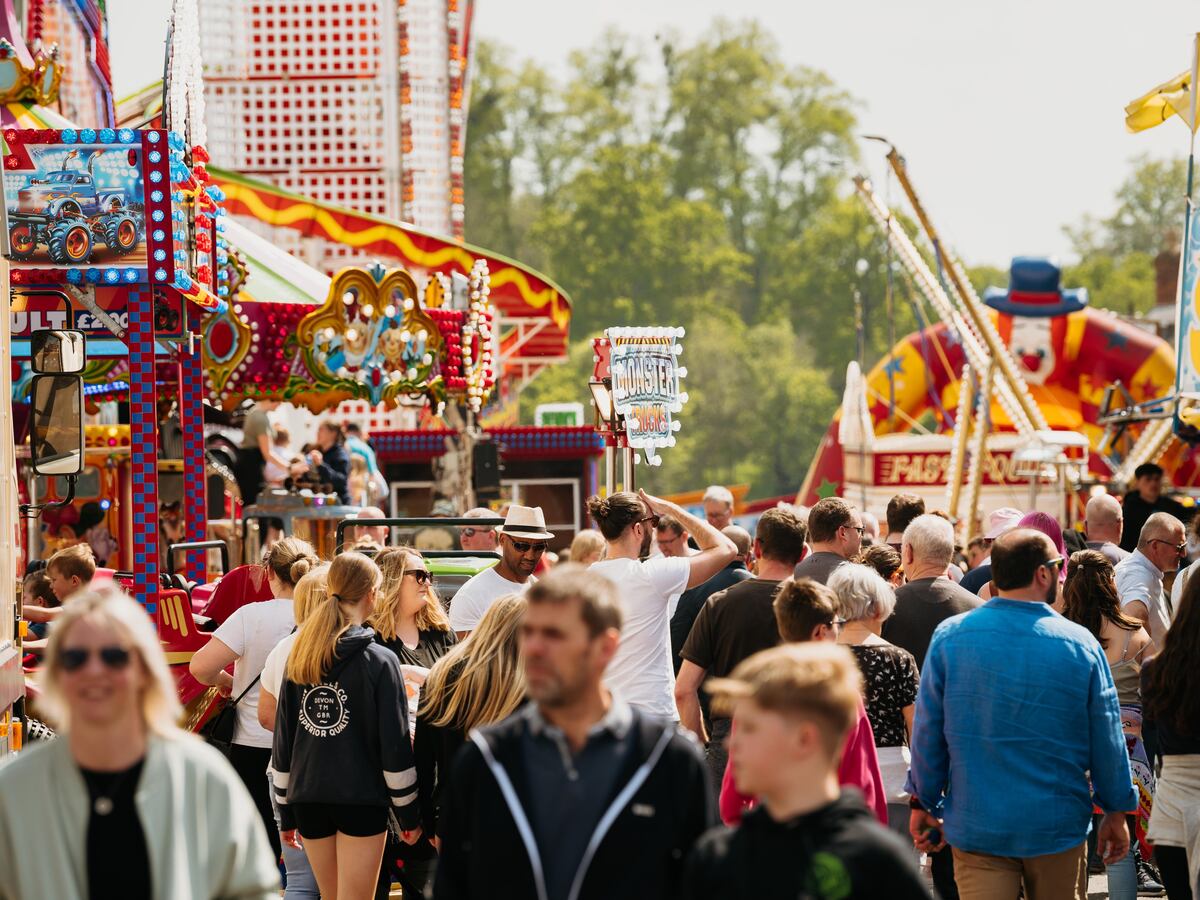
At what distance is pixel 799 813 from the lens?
12.1ft

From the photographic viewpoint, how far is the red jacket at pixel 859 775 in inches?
218

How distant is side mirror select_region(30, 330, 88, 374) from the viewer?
789cm

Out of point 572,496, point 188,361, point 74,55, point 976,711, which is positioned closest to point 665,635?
point 976,711

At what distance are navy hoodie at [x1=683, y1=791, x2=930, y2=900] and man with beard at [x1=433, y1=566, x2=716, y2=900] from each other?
273mm

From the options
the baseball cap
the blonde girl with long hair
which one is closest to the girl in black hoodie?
the blonde girl with long hair

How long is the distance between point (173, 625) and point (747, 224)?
61.4 meters

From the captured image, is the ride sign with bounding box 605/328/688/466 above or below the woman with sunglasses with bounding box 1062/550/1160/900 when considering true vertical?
above

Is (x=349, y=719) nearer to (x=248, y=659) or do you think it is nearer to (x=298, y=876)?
(x=298, y=876)

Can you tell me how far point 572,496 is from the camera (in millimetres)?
25984

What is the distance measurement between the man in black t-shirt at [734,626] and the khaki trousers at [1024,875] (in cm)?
109

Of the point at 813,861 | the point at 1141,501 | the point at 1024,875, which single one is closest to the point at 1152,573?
A: the point at 1024,875

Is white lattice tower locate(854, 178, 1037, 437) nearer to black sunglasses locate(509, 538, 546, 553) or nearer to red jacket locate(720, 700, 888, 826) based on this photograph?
black sunglasses locate(509, 538, 546, 553)

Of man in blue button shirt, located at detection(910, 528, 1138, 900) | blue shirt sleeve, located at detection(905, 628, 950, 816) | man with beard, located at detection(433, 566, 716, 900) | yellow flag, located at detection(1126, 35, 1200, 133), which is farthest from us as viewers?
yellow flag, located at detection(1126, 35, 1200, 133)

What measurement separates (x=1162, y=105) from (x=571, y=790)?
419 inches
